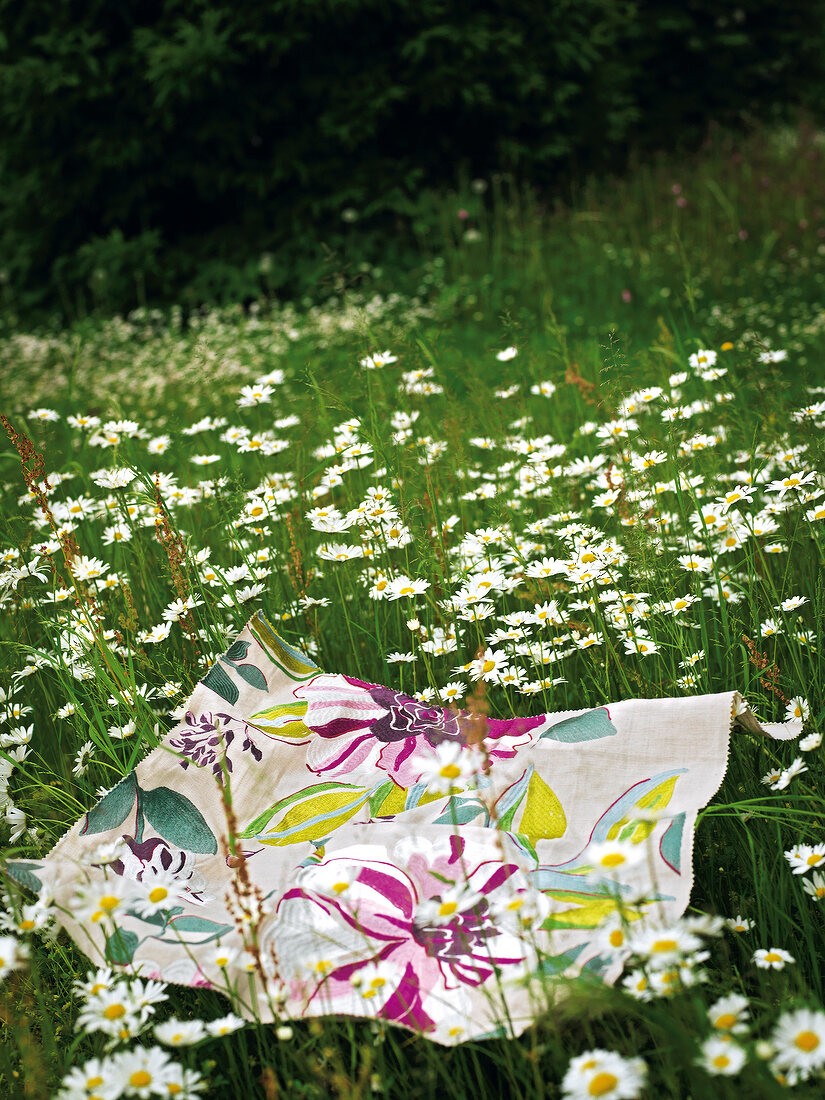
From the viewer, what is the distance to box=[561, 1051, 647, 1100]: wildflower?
2.35 feet

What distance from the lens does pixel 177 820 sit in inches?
52.7

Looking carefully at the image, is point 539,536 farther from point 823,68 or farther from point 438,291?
Answer: point 823,68

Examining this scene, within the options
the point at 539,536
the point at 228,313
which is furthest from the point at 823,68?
the point at 539,536

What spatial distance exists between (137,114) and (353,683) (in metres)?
7.88

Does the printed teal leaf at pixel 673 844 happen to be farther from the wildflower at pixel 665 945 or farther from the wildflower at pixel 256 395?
the wildflower at pixel 256 395

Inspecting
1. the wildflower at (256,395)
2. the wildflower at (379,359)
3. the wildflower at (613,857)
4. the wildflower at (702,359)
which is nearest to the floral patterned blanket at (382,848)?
the wildflower at (613,857)

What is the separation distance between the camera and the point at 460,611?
176 centimetres

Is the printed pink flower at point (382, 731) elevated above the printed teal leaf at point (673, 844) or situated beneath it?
situated beneath

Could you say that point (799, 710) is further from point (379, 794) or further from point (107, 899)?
point (107, 899)

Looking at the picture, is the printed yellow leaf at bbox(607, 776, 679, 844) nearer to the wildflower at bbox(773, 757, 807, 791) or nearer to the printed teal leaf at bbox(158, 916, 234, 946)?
the wildflower at bbox(773, 757, 807, 791)

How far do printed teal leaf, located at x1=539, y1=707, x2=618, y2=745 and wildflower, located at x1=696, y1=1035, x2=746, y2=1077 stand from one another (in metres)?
0.55

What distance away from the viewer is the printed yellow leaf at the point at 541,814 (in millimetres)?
1211

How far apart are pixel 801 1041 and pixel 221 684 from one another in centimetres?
105

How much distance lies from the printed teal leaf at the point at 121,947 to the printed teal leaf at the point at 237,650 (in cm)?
56
